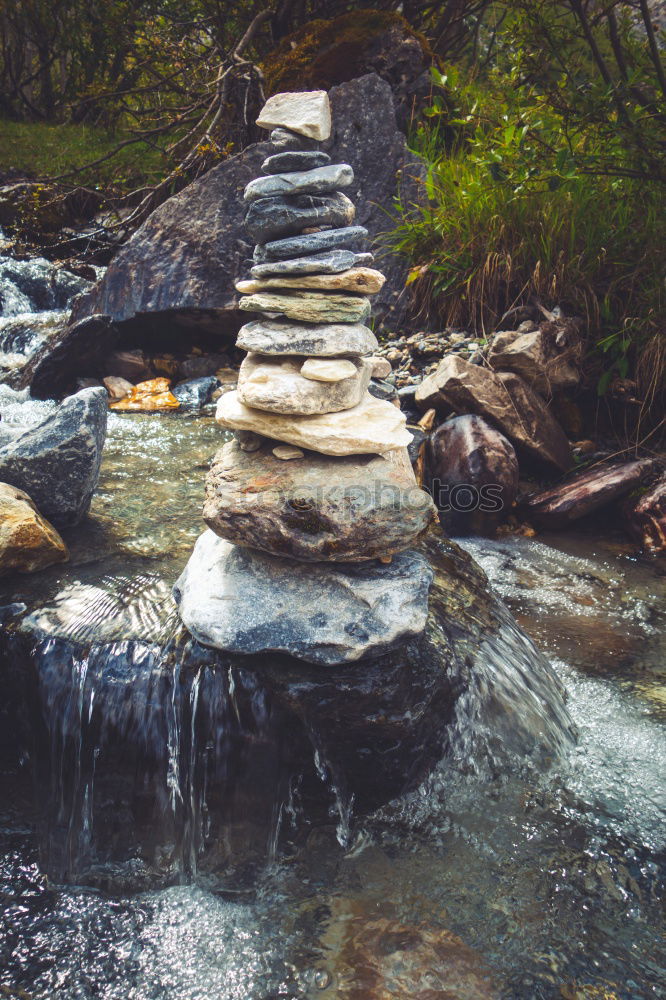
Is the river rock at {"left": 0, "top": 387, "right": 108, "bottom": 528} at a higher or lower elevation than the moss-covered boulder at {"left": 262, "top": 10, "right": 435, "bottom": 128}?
→ lower

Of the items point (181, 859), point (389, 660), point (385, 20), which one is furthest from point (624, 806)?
point (385, 20)

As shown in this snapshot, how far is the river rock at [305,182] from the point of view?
2.78 m

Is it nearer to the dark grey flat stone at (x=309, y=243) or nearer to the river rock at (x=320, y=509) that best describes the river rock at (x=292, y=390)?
the river rock at (x=320, y=509)

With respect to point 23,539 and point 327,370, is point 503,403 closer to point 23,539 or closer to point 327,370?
point 327,370

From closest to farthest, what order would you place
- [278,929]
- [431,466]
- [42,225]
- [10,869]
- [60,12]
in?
[278,929], [10,869], [431,466], [42,225], [60,12]

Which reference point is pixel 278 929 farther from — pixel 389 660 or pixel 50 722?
pixel 50 722

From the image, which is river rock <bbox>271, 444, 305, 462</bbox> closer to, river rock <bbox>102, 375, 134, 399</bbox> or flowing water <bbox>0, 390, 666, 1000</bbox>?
flowing water <bbox>0, 390, 666, 1000</bbox>

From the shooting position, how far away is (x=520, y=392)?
5.42 m

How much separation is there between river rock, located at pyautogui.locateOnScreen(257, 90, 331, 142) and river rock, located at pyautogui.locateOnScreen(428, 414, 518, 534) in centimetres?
274

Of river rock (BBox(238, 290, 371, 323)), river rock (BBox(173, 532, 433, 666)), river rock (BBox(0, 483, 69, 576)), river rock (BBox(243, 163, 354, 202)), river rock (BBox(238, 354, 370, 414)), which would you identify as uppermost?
river rock (BBox(243, 163, 354, 202))

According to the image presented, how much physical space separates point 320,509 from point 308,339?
2.23 ft

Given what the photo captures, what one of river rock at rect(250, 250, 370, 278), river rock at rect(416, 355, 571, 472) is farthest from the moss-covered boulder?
river rock at rect(250, 250, 370, 278)

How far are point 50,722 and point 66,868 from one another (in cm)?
55

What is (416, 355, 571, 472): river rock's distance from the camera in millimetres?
5277
